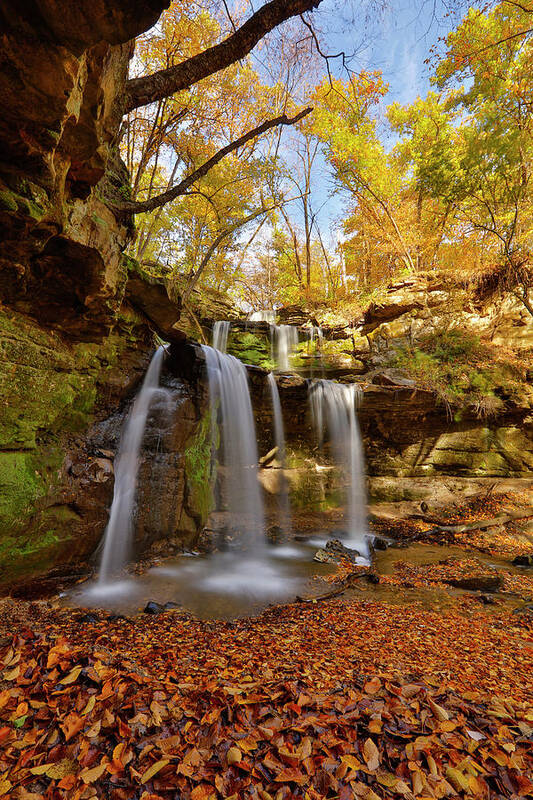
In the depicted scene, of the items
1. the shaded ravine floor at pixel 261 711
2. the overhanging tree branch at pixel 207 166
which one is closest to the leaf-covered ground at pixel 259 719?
the shaded ravine floor at pixel 261 711

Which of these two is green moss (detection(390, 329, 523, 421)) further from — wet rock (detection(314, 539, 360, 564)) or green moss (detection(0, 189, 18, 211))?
green moss (detection(0, 189, 18, 211))

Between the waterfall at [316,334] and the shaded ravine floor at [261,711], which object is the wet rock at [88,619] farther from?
the waterfall at [316,334]

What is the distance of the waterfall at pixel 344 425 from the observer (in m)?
11.1

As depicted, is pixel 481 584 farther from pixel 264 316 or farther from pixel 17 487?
pixel 264 316

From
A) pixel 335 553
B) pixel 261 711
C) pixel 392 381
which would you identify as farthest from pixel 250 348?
pixel 261 711

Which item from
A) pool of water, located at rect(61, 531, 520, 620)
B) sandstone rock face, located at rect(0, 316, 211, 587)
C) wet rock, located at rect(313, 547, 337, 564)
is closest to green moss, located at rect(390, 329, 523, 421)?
pool of water, located at rect(61, 531, 520, 620)

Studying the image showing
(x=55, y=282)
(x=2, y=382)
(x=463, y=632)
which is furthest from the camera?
(x=55, y=282)

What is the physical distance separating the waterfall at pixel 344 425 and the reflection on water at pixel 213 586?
4.03 meters

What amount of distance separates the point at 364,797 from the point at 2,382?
5.84 meters

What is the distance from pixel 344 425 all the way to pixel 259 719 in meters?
9.73

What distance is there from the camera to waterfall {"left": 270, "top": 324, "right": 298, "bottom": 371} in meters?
15.6

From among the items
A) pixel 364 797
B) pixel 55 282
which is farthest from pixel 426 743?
pixel 55 282

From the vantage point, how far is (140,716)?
2131 mm

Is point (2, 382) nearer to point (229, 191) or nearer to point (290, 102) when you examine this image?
point (229, 191)
